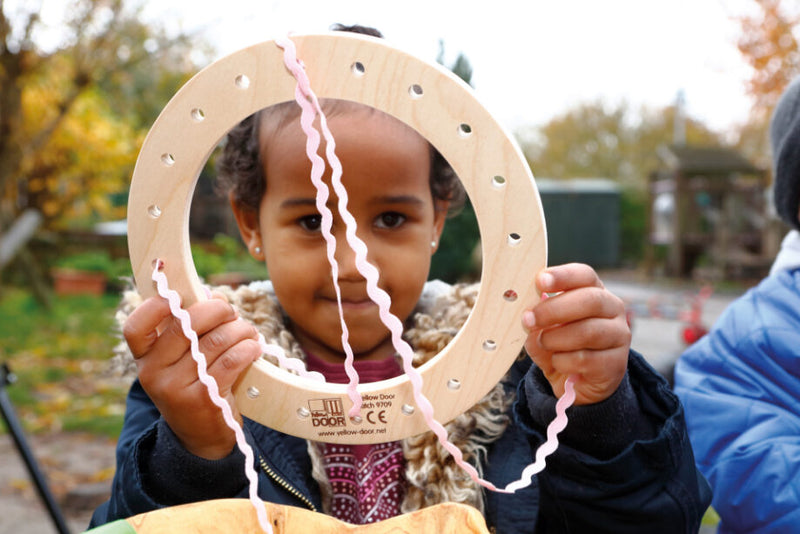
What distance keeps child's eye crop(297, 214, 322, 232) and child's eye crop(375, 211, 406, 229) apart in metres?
0.09

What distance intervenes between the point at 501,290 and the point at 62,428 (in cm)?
330

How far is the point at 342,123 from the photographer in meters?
0.96

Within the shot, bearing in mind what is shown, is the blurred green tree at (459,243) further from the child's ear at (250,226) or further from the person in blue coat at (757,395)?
the person in blue coat at (757,395)

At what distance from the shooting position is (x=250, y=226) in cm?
114

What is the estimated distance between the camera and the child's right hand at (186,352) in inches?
31.5

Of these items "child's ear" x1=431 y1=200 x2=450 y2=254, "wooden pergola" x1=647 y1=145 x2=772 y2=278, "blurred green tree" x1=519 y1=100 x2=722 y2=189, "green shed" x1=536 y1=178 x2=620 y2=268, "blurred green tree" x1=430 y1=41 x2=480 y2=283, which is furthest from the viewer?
"blurred green tree" x1=519 y1=100 x2=722 y2=189

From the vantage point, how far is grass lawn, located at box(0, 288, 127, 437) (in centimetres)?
357

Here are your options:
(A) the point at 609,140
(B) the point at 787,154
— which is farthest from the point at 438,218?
(A) the point at 609,140

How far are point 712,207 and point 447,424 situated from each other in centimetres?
969

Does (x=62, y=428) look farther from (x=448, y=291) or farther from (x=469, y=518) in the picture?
(x=469, y=518)

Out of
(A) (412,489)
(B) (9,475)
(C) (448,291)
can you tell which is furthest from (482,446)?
(B) (9,475)

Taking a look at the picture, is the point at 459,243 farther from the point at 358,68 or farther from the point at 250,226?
the point at 358,68

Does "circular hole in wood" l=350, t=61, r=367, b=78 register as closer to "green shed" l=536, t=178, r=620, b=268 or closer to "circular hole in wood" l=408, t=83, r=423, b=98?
"circular hole in wood" l=408, t=83, r=423, b=98

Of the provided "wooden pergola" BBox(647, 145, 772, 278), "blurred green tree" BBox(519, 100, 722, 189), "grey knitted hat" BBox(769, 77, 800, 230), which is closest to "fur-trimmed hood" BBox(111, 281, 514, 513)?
"grey knitted hat" BBox(769, 77, 800, 230)
